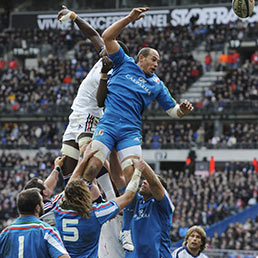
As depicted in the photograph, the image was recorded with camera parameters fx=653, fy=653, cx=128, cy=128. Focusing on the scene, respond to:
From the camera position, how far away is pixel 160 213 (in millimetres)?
7715

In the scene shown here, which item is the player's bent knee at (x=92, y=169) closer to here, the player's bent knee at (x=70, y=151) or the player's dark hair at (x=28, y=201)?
the player's bent knee at (x=70, y=151)

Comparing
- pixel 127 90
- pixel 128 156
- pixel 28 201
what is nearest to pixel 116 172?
pixel 128 156

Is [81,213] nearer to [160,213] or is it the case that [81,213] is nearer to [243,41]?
[160,213]

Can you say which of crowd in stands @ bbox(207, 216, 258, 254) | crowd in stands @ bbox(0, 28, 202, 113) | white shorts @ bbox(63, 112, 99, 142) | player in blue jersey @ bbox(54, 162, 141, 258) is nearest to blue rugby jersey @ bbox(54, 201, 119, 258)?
player in blue jersey @ bbox(54, 162, 141, 258)

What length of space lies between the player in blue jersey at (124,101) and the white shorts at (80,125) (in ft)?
2.81

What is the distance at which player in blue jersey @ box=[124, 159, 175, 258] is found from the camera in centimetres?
757

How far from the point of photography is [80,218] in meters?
6.26

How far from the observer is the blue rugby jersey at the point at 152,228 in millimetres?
7593

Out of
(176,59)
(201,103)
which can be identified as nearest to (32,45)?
(176,59)

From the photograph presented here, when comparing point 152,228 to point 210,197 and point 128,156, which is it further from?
point 210,197

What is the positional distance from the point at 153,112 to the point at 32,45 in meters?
11.4

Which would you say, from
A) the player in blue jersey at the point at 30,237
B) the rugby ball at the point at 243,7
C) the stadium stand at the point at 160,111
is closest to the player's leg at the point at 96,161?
the player in blue jersey at the point at 30,237

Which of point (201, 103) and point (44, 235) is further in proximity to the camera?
point (201, 103)

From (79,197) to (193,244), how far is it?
121 inches
